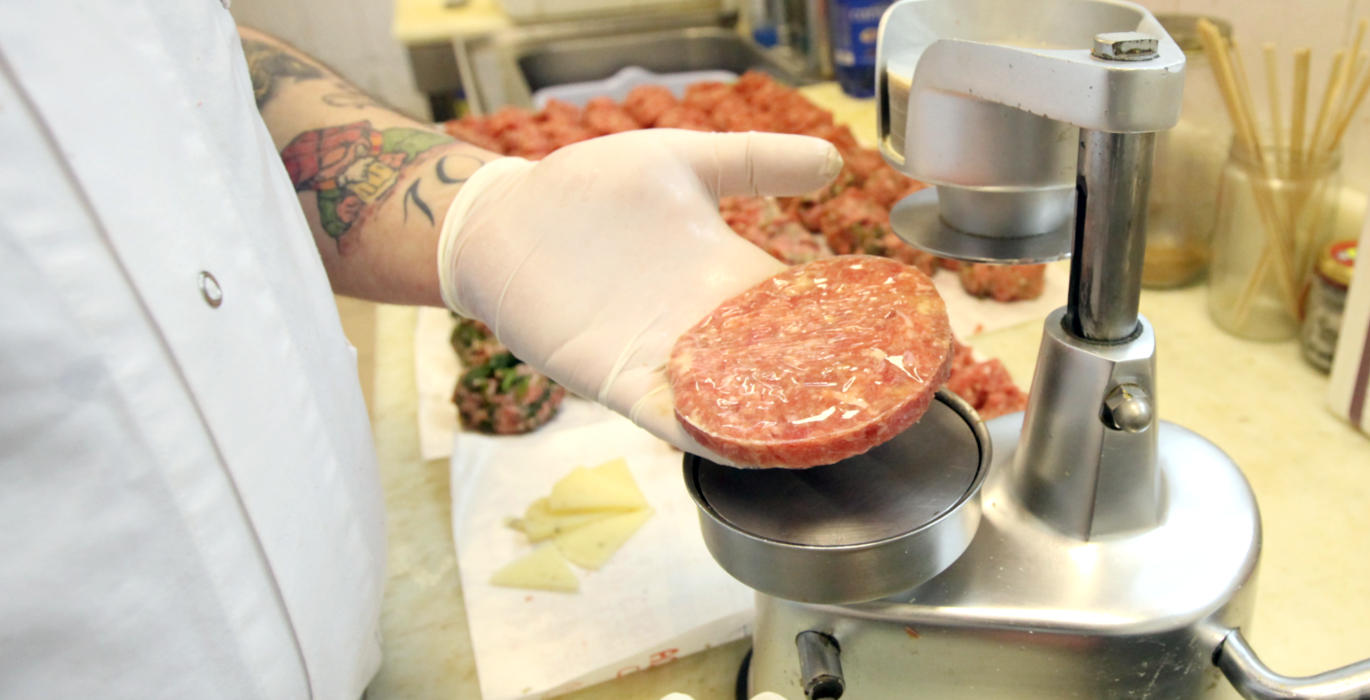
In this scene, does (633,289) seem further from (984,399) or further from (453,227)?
(984,399)

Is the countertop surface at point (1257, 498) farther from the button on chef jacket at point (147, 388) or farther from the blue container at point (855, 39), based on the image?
the blue container at point (855, 39)

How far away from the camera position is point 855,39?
2664 millimetres

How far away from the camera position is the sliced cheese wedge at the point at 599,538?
3.93 feet

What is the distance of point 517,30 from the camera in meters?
3.56

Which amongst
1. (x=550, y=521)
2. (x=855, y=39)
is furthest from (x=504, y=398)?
(x=855, y=39)

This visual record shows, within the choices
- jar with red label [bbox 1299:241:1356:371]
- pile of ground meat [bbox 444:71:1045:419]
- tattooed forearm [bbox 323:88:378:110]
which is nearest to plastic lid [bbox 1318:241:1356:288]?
jar with red label [bbox 1299:241:1356:371]

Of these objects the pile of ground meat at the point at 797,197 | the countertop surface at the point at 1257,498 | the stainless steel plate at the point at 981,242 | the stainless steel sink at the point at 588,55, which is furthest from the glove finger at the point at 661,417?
the stainless steel sink at the point at 588,55

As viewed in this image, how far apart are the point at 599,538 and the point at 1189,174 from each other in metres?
1.24

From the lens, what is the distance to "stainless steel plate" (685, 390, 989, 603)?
0.65m

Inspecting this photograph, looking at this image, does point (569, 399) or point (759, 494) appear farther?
point (569, 399)

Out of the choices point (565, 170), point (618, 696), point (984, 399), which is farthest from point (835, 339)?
point (984, 399)

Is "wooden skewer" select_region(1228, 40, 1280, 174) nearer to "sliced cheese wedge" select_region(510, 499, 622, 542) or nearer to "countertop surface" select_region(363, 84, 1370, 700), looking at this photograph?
"countertop surface" select_region(363, 84, 1370, 700)

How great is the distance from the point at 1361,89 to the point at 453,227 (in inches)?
51.2

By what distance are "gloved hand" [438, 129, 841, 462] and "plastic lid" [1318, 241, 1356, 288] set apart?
3.02 ft
